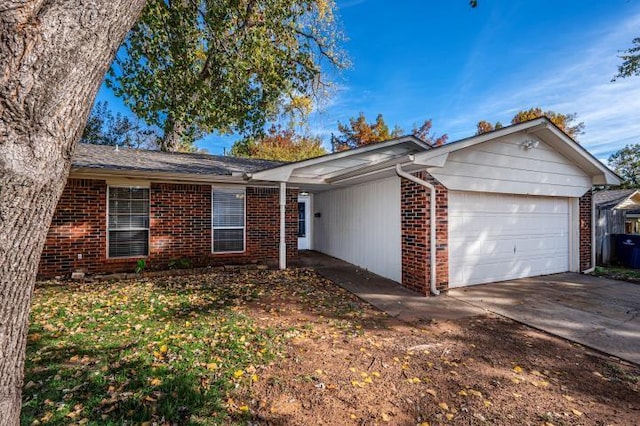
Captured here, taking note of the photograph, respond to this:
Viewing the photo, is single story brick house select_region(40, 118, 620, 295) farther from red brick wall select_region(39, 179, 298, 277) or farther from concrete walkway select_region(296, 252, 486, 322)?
concrete walkway select_region(296, 252, 486, 322)

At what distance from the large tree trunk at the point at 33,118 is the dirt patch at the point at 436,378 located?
1913 millimetres

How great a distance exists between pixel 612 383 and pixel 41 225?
5.00 metres

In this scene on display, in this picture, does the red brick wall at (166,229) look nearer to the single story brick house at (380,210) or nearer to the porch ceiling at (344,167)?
the single story brick house at (380,210)

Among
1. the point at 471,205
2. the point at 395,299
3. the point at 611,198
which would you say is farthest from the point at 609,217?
the point at 395,299

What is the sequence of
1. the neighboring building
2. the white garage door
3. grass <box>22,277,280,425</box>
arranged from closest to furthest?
grass <box>22,277,280,425</box> < the white garage door < the neighboring building

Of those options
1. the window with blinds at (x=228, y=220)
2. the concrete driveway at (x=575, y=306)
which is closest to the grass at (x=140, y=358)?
the window with blinds at (x=228, y=220)

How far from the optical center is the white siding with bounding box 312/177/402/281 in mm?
7289

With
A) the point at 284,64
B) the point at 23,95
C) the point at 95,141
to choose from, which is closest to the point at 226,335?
the point at 23,95

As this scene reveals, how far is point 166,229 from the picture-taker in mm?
8273

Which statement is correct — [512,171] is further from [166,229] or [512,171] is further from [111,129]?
[111,129]

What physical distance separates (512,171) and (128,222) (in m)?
9.63

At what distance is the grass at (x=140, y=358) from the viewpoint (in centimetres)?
257

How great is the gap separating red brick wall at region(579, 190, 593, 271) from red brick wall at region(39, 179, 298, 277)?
320 inches

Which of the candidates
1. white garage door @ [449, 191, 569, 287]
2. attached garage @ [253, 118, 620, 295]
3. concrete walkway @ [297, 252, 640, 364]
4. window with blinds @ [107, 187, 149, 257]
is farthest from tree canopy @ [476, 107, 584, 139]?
window with blinds @ [107, 187, 149, 257]
